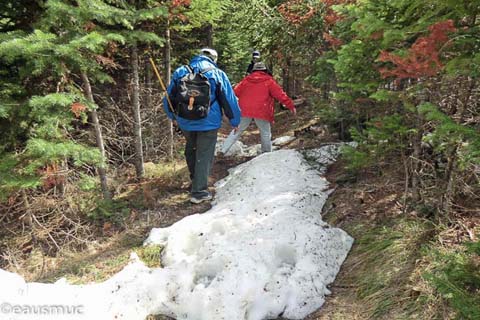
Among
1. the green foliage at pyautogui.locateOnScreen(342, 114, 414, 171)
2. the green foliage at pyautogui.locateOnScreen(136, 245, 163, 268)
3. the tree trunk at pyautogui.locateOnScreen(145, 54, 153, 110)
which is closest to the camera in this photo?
the green foliage at pyautogui.locateOnScreen(342, 114, 414, 171)

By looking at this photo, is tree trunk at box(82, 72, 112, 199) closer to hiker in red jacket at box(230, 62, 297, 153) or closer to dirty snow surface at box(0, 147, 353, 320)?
dirty snow surface at box(0, 147, 353, 320)

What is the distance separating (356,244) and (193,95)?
3.26 m

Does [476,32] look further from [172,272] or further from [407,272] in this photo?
[172,272]

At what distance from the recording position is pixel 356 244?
456cm

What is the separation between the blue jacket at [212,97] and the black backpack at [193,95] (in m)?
0.15

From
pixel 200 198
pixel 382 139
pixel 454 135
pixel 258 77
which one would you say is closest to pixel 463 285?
pixel 454 135

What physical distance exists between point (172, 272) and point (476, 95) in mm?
3877

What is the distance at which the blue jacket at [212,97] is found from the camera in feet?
19.8

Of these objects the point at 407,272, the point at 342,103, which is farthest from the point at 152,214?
the point at 342,103

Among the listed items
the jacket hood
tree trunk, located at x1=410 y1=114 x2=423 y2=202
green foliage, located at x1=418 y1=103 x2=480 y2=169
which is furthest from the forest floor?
the jacket hood

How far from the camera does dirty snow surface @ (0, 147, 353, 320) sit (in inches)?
144

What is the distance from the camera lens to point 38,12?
211 inches

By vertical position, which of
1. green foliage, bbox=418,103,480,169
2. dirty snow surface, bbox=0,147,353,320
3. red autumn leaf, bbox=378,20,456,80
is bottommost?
dirty snow surface, bbox=0,147,353,320

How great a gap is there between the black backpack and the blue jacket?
0.15m
